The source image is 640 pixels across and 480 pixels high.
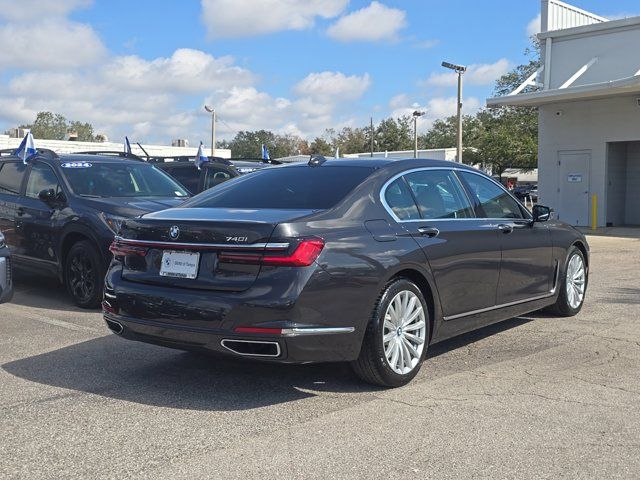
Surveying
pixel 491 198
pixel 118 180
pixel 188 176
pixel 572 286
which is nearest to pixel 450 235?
pixel 491 198

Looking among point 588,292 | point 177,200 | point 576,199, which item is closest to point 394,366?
point 177,200

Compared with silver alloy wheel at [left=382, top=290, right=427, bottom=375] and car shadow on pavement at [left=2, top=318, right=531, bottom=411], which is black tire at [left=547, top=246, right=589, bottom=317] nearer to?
car shadow on pavement at [left=2, top=318, right=531, bottom=411]

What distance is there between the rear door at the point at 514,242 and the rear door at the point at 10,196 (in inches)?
233

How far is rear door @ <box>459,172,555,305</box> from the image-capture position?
20.7 ft

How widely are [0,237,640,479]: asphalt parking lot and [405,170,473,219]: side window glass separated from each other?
1.21m

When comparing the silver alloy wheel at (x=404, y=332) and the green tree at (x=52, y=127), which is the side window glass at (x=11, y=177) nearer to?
the silver alloy wheel at (x=404, y=332)

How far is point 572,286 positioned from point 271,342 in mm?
4454

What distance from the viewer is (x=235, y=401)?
484 cm

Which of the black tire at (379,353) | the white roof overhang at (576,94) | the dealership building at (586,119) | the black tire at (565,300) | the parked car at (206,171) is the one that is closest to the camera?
the black tire at (379,353)

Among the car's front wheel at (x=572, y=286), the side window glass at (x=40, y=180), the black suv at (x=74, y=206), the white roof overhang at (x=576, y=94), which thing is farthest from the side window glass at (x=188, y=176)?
the white roof overhang at (x=576, y=94)

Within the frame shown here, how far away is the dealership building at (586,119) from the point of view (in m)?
22.0

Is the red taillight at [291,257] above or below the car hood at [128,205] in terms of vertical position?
below

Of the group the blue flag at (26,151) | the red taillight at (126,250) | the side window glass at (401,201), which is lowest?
the red taillight at (126,250)

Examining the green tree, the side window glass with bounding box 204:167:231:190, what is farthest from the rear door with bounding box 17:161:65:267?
the green tree
